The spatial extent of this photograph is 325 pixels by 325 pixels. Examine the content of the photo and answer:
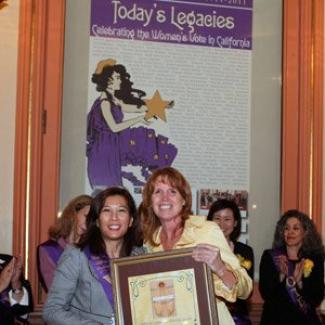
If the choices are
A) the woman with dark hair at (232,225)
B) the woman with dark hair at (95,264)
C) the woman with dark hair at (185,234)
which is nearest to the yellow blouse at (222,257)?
the woman with dark hair at (185,234)

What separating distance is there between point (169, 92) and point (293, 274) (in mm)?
1390

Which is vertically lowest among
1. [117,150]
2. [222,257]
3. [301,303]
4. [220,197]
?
[301,303]

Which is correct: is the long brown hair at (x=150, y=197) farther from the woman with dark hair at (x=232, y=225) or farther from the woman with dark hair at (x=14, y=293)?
the woman with dark hair at (x=232, y=225)

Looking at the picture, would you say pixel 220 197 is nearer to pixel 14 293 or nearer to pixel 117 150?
pixel 117 150

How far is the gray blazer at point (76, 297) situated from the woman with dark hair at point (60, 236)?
3.98 feet

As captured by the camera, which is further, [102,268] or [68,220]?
[68,220]

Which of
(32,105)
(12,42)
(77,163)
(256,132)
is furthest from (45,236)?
(256,132)

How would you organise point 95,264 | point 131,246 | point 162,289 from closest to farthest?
point 162,289, point 95,264, point 131,246

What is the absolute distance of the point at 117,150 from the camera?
434 cm

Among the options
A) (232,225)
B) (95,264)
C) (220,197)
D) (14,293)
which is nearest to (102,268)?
(95,264)

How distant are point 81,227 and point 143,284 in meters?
1.37

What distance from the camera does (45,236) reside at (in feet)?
13.5

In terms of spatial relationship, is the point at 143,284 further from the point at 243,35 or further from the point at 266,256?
the point at 243,35

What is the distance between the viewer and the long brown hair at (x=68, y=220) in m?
3.82
